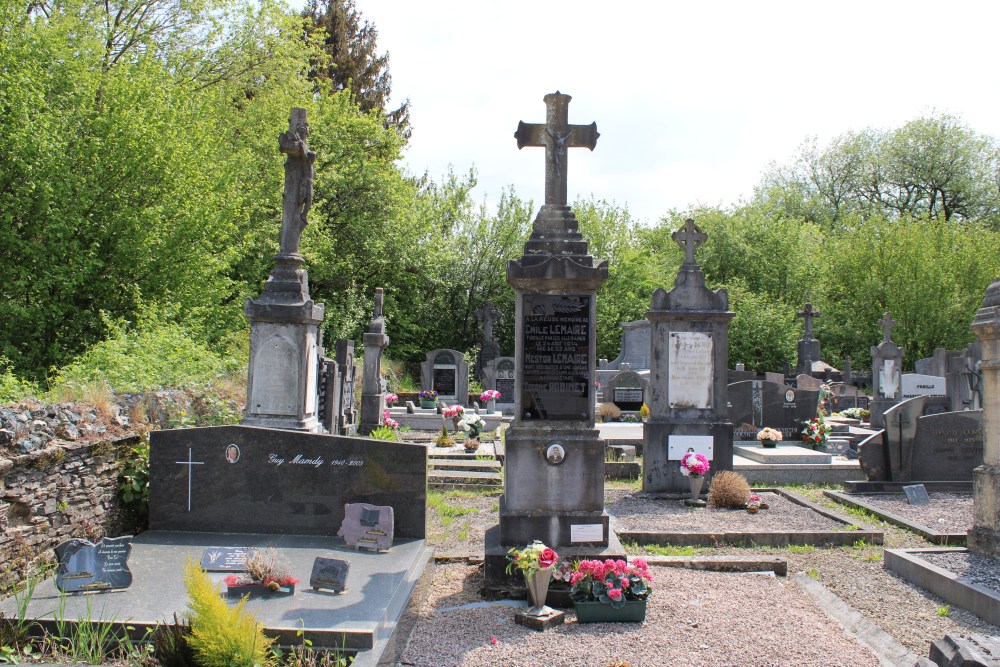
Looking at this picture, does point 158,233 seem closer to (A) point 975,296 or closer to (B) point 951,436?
(B) point 951,436

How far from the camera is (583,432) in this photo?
629cm

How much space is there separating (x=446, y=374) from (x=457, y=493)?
11771 millimetres

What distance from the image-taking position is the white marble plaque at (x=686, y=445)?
10.3 meters

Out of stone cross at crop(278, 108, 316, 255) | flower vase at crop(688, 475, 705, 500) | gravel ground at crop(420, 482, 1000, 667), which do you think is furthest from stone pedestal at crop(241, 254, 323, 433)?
flower vase at crop(688, 475, 705, 500)

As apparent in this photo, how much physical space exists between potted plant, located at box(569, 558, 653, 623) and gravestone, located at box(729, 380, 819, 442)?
9.47m

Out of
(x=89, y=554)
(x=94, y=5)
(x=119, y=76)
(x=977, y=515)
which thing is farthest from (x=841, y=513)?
(x=94, y=5)

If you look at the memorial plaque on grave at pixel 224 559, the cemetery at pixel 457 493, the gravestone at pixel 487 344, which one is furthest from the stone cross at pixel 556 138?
the gravestone at pixel 487 344

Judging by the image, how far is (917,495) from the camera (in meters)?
9.40

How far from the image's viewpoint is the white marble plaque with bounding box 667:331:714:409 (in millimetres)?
10609

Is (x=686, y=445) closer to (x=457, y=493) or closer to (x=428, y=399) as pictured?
(x=457, y=493)

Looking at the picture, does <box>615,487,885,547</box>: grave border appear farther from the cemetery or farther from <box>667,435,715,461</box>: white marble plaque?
<box>667,435,715,461</box>: white marble plaque

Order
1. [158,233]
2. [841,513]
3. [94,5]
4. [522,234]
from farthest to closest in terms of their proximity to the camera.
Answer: [522,234] → [94,5] → [158,233] → [841,513]

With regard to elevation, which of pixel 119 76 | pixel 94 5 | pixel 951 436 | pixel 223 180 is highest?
pixel 94 5

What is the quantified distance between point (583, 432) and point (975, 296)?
28.9m
